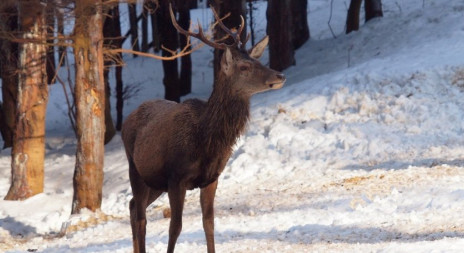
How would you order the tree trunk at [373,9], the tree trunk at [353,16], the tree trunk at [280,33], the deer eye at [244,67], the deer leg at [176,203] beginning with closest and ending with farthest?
the deer eye at [244,67] → the deer leg at [176,203] → the tree trunk at [280,33] → the tree trunk at [373,9] → the tree trunk at [353,16]

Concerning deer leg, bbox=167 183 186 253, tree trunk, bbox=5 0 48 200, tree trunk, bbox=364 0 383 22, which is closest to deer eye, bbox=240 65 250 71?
deer leg, bbox=167 183 186 253

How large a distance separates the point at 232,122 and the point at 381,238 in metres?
2.20

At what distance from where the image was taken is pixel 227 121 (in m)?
7.07

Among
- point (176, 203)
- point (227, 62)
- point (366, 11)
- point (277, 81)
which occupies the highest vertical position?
point (227, 62)

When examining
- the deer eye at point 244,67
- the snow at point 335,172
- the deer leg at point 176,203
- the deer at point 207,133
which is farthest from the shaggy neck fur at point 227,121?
the snow at point 335,172

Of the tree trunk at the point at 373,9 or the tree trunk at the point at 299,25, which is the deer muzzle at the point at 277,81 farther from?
the tree trunk at the point at 299,25

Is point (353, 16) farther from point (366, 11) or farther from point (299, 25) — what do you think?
point (299, 25)

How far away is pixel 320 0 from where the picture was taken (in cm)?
4353

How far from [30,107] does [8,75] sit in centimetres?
505

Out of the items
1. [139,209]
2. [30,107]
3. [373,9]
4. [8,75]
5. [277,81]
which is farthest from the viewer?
[373,9]

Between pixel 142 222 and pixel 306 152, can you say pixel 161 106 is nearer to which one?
pixel 142 222

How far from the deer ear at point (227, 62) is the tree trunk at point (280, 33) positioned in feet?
47.3

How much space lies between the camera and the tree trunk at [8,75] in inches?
649

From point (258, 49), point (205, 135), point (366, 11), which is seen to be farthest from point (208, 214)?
point (366, 11)
